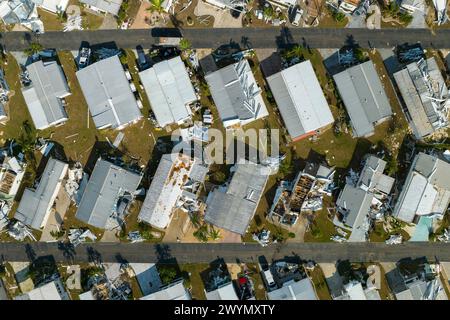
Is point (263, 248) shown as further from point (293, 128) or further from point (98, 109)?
point (98, 109)

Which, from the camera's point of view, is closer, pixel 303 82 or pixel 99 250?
pixel 303 82

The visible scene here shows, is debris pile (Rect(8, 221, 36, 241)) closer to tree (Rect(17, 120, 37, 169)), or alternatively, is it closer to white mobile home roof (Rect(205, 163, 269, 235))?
tree (Rect(17, 120, 37, 169))

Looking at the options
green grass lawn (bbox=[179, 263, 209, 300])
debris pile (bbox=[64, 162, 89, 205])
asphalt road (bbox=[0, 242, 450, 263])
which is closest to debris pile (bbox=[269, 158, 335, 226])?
asphalt road (bbox=[0, 242, 450, 263])

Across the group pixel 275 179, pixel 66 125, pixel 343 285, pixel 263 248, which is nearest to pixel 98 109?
pixel 66 125

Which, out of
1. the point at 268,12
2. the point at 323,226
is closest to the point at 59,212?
the point at 323,226

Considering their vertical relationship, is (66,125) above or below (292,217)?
above
